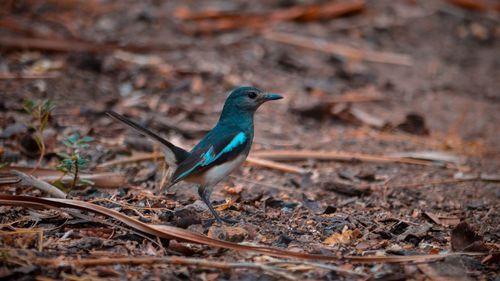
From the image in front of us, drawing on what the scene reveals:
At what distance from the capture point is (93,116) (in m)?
6.41

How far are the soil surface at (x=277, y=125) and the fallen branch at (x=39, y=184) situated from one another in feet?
0.73

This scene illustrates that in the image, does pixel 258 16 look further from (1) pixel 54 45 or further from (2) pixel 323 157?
(2) pixel 323 157

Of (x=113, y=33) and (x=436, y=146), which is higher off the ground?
(x=113, y=33)

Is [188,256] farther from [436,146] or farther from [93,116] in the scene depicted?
[436,146]

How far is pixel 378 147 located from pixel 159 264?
4.04 meters

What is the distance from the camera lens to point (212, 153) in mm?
4234

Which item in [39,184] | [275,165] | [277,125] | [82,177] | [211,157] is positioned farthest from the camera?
[277,125]

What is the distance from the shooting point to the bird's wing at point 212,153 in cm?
412

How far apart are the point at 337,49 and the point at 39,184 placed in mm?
6628

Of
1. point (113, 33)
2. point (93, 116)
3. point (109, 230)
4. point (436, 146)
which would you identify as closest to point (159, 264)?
point (109, 230)

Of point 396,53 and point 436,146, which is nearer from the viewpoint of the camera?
point 436,146

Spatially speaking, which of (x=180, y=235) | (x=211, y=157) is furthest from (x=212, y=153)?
(x=180, y=235)

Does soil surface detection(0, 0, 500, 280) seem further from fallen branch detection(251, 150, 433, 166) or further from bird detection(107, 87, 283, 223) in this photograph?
bird detection(107, 87, 283, 223)

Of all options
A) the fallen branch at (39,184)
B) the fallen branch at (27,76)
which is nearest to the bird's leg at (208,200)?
the fallen branch at (39,184)
